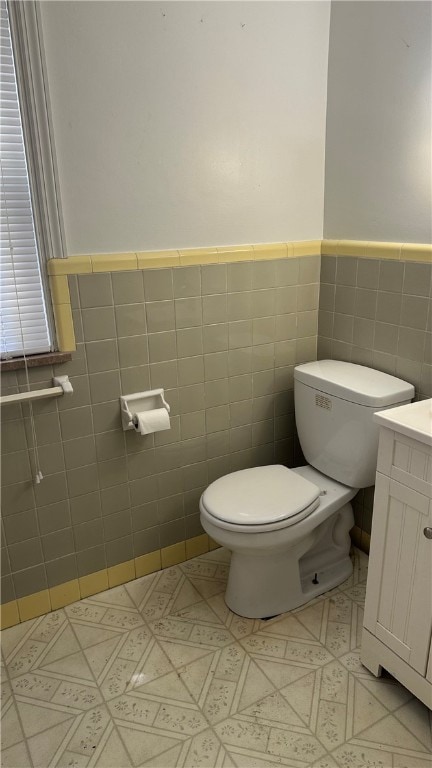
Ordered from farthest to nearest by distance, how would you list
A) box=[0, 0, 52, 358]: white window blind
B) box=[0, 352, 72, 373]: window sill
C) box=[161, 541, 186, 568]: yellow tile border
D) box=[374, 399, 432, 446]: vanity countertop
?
box=[161, 541, 186, 568]: yellow tile border → box=[0, 352, 72, 373]: window sill → box=[0, 0, 52, 358]: white window blind → box=[374, 399, 432, 446]: vanity countertop

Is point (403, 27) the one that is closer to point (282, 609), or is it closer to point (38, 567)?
point (282, 609)

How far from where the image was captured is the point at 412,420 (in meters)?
1.42

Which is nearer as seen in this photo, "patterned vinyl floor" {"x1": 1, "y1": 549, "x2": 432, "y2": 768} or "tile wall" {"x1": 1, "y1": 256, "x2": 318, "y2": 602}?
"patterned vinyl floor" {"x1": 1, "y1": 549, "x2": 432, "y2": 768}

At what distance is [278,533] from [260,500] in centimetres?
13

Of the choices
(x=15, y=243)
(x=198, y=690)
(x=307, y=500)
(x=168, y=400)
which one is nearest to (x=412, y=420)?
(x=307, y=500)

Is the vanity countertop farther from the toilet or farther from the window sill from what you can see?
the window sill

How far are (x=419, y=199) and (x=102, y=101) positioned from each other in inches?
42.1

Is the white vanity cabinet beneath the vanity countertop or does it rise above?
beneath

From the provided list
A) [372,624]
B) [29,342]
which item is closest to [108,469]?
[29,342]

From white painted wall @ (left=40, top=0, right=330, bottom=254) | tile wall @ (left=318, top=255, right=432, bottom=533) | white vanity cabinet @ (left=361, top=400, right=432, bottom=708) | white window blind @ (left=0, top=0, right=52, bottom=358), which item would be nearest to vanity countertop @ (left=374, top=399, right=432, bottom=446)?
white vanity cabinet @ (left=361, top=400, right=432, bottom=708)

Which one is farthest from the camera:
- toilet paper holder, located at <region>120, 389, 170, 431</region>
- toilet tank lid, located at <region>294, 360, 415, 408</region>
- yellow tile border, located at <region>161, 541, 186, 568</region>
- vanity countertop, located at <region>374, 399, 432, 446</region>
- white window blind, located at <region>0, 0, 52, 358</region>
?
yellow tile border, located at <region>161, 541, 186, 568</region>

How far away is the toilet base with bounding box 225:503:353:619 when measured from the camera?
1.86 metres

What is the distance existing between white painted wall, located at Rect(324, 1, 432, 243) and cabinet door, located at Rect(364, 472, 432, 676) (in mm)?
899

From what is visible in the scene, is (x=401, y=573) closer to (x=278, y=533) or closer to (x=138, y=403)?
(x=278, y=533)
